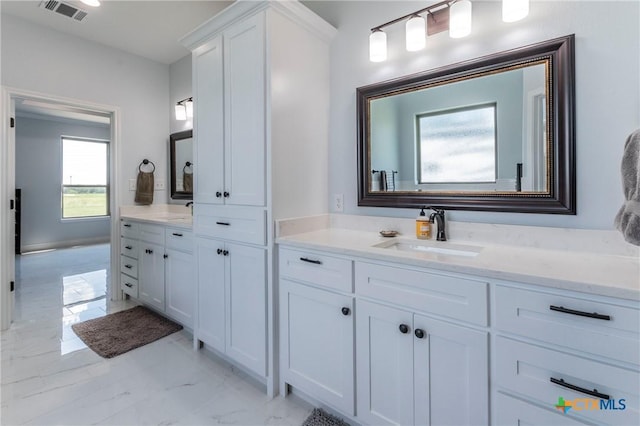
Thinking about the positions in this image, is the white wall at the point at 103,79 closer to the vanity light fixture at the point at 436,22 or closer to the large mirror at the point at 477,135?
the large mirror at the point at 477,135

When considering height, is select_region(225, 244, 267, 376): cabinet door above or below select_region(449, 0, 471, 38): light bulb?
below

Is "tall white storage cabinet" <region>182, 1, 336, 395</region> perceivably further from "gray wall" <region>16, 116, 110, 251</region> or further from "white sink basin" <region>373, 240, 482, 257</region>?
"gray wall" <region>16, 116, 110, 251</region>

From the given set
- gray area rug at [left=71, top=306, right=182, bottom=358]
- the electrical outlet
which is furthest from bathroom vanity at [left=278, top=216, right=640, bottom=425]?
gray area rug at [left=71, top=306, right=182, bottom=358]

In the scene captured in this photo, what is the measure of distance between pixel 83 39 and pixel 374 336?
3.87m

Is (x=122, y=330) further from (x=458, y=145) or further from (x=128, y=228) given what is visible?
(x=458, y=145)

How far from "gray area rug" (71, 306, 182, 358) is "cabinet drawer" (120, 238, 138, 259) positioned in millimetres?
554

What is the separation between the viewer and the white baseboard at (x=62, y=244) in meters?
5.68

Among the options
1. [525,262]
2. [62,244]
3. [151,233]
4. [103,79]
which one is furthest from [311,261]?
[62,244]

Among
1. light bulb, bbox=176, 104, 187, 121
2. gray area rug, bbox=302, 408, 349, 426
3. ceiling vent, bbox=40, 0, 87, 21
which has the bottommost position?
gray area rug, bbox=302, 408, 349, 426

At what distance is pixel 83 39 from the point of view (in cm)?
305

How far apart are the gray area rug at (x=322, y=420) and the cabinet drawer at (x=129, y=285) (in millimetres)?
2322

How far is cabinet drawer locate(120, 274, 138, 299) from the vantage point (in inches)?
120

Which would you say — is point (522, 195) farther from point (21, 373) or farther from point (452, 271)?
point (21, 373)

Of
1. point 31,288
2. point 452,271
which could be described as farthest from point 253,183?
point 31,288
